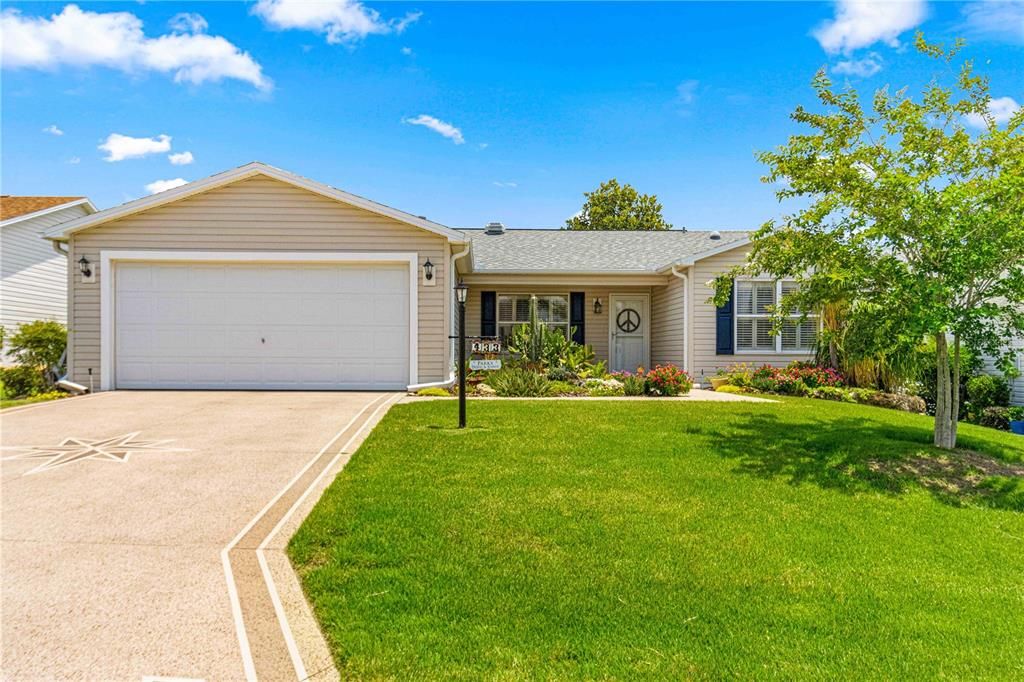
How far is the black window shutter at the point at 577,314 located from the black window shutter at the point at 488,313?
2.08m

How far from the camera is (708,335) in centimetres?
1230

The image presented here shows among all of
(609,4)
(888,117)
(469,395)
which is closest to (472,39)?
(609,4)

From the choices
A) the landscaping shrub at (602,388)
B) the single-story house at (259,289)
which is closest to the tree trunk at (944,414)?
the landscaping shrub at (602,388)

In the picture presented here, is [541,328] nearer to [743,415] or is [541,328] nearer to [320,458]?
[743,415]

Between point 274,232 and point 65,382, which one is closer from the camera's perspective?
point 65,382

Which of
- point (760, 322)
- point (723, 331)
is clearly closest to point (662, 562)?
point (723, 331)

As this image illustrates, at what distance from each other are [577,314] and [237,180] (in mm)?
8685

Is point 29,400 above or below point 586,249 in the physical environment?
below

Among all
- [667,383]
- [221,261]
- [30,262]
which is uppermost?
[30,262]

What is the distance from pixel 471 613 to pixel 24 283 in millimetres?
20420

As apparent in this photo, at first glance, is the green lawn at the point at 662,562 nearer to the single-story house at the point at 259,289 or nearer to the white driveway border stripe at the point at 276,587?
the white driveway border stripe at the point at 276,587

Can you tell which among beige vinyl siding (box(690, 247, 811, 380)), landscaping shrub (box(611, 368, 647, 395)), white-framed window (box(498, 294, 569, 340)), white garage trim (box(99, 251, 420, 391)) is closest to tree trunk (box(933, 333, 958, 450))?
landscaping shrub (box(611, 368, 647, 395))

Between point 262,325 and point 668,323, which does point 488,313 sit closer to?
point 668,323

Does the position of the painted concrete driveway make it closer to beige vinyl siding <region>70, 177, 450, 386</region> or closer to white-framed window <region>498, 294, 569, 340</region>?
beige vinyl siding <region>70, 177, 450, 386</region>
